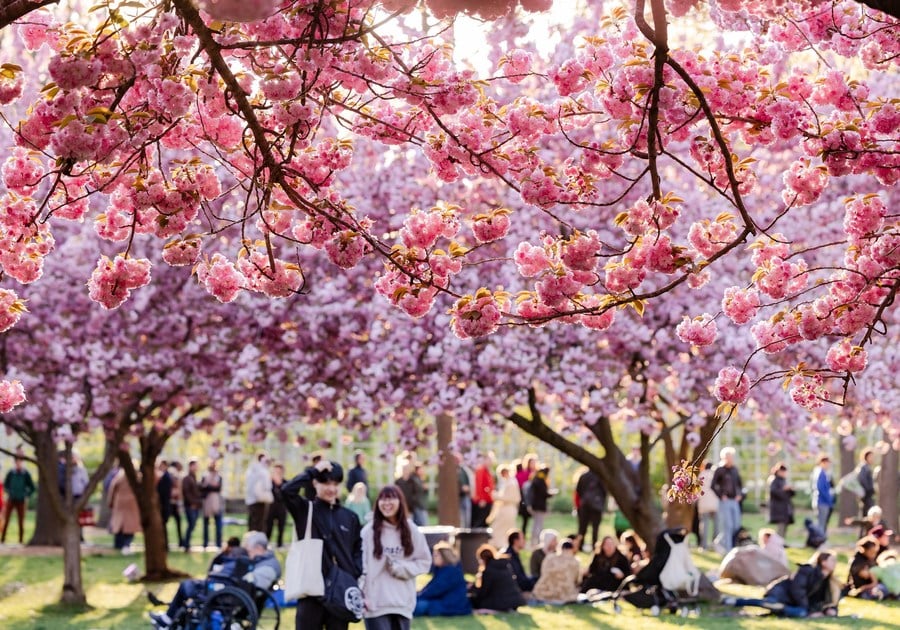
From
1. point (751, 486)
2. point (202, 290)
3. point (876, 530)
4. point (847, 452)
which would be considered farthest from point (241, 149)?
point (751, 486)

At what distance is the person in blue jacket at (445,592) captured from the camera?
55.1 feet

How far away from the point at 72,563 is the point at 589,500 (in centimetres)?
943

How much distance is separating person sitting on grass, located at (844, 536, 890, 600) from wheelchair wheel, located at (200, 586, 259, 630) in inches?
339

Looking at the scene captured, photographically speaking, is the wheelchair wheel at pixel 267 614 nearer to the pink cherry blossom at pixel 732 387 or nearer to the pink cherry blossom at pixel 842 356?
the pink cherry blossom at pixel 732 387

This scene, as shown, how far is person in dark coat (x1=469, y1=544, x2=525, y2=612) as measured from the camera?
17281mm

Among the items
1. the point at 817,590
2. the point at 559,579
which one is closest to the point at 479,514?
the point at 559,579

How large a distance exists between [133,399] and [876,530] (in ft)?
31.3

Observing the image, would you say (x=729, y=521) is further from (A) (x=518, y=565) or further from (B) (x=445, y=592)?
(B) (x=445, y=592)

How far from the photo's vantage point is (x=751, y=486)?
3756cm

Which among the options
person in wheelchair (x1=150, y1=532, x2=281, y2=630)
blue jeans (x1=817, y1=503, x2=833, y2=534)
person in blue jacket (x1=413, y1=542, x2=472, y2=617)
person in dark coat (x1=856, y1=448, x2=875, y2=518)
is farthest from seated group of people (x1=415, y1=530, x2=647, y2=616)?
person in dark coat (x1=856, y1=448, x2=875, y2=518)

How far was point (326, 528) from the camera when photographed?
10531 mm

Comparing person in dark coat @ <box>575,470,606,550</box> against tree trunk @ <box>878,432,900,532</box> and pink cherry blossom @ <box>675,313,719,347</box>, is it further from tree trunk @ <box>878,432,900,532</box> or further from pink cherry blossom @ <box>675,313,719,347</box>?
pink cherry blossom @ <box>675,313,719,347</box>

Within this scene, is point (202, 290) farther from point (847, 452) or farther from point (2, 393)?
point (847, 452)

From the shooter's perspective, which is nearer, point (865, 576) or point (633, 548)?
point (865, 576)
